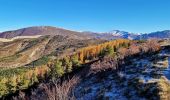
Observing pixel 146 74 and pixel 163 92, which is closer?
pixel 163 92

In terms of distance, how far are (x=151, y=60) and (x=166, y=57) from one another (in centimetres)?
292

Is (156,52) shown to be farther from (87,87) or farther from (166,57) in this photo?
(87,87)

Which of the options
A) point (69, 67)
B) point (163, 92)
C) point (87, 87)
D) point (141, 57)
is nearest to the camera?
point (163, 92)

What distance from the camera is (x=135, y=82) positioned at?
50156mm

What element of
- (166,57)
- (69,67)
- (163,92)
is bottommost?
(69,67)

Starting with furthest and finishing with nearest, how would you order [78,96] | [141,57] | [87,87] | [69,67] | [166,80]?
[69,67] < [141,57] < [87,87] < [78,96] < [166,80]

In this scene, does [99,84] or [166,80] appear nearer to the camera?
[166,80]

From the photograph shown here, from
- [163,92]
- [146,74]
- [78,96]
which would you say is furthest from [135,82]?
[78,96]

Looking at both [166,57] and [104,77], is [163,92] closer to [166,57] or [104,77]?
[166,57]

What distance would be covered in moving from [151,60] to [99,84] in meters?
10.8

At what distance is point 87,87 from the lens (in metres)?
58.7

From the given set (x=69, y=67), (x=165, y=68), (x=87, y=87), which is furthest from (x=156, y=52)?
(x=69, y=67)

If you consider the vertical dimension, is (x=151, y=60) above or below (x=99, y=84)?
above

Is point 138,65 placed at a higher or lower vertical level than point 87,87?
higher
